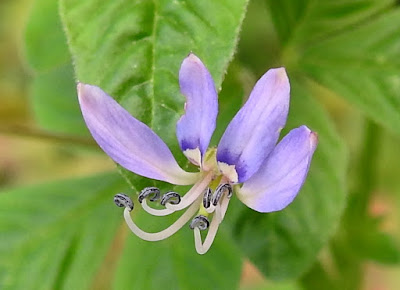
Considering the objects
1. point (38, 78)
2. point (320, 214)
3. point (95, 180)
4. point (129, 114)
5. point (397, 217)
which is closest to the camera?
point (129, 114)

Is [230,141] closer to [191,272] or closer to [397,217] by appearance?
[191,272]

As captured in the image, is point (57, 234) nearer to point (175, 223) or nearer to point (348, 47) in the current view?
point (175, 223)

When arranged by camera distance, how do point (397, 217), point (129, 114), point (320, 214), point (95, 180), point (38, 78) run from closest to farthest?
point (129, 114) < point (320, 214) < point (95, 180) < point (38, 78) < point (397, 217)

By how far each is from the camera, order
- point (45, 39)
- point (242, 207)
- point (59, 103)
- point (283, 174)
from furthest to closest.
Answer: point (59, 103) < point (45, 39) < point (242, 207) < point (283, 174)

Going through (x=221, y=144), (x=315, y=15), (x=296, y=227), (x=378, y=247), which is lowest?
(x=378, y=247)

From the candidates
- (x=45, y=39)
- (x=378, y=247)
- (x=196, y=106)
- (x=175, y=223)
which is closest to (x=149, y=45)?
(x=196, y=106)

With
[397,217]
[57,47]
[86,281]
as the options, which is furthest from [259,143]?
[397,217]
